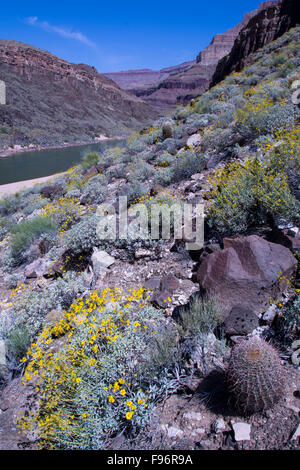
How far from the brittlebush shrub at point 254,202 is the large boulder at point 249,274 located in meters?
0.70

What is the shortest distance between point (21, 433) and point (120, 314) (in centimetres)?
134

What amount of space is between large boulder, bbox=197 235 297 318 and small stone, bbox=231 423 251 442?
91 cm

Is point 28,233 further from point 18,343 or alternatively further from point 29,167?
point 29,167

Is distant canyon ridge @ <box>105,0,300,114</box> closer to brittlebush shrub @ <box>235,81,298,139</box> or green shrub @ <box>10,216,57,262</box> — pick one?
brittlebush shrub @ <box>235,81,298,139</box>

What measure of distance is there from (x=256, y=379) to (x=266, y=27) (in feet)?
109

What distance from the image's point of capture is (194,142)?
8.26m

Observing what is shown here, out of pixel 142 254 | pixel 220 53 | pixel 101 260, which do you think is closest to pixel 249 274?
pixel 142 254

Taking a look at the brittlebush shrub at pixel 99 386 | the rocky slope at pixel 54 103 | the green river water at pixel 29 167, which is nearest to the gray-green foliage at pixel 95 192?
the brittlebush shrub at pixel 99 386

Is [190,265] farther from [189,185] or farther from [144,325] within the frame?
[189,185]

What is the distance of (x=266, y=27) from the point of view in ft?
81.6

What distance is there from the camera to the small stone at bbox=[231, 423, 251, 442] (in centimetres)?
164

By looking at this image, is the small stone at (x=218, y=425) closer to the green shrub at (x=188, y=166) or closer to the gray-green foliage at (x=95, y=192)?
the green shrub at (x=188, y=166)

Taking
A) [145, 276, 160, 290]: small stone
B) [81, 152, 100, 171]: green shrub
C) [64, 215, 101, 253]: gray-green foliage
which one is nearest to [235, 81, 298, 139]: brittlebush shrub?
[64, 215, 101, 253]: gray-green foliage
